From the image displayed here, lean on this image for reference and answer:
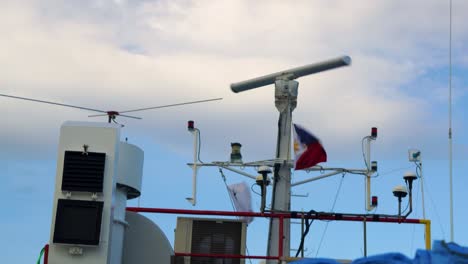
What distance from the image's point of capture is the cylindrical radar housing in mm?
17156

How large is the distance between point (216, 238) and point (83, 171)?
9.27ft

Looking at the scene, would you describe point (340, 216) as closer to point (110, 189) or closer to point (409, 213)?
point (409, 213)

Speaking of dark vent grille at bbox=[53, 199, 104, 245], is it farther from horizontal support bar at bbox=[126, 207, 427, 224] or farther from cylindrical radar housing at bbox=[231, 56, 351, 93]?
cylindrical radar housing at bbox=[231, 56, 351, 93]

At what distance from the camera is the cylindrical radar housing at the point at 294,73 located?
1716 centimetres

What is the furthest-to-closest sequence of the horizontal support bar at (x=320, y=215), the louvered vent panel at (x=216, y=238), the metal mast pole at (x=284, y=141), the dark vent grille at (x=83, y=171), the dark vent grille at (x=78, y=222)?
the metal mast pole at (x=284, y=141)
the louvered vent panel at (x=216, y=238)
the horizontal support bar at (x=320, y=215)
the dark vent grille at (x=83, y=171)
the dark vent grille at (x=78, y=222)

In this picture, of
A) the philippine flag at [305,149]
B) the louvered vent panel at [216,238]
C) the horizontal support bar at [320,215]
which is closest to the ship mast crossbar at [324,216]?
the horizontal support bar at [320,215]

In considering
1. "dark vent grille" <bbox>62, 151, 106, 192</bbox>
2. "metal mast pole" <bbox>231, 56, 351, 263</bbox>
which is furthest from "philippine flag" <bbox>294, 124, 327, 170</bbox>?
"dark vent grille" <bbox>62, 151, 106, 192</bbox>

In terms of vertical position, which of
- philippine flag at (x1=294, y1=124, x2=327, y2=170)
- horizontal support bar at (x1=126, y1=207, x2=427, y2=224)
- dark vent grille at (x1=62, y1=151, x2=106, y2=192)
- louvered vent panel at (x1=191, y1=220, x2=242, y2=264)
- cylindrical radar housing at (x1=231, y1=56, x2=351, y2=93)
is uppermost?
cylindrical radar housing at (x1=231, y1=56, x2=351, y2=93)

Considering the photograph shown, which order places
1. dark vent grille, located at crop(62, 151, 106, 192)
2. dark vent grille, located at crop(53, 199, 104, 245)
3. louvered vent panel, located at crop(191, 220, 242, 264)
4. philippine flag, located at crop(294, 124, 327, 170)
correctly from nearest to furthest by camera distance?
dark vent grille, located at crop(53, 199, 104, 245), dark vent grille, located at crop(62, 151, 106, 192), louvered vent panel, located at crop(191, 220, 242, 264), philippine flag, located at crop(294, 124, 327, 170)

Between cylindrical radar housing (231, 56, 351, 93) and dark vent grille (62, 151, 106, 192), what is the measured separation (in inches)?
208

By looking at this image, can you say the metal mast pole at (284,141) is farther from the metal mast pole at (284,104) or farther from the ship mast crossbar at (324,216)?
the ship mast crossbar at (324,216)

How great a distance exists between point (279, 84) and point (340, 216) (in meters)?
4.79

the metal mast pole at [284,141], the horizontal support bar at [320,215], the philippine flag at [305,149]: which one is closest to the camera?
the horizontal support bar at [320,215]

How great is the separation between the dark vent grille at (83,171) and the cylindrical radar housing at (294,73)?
208 inches
